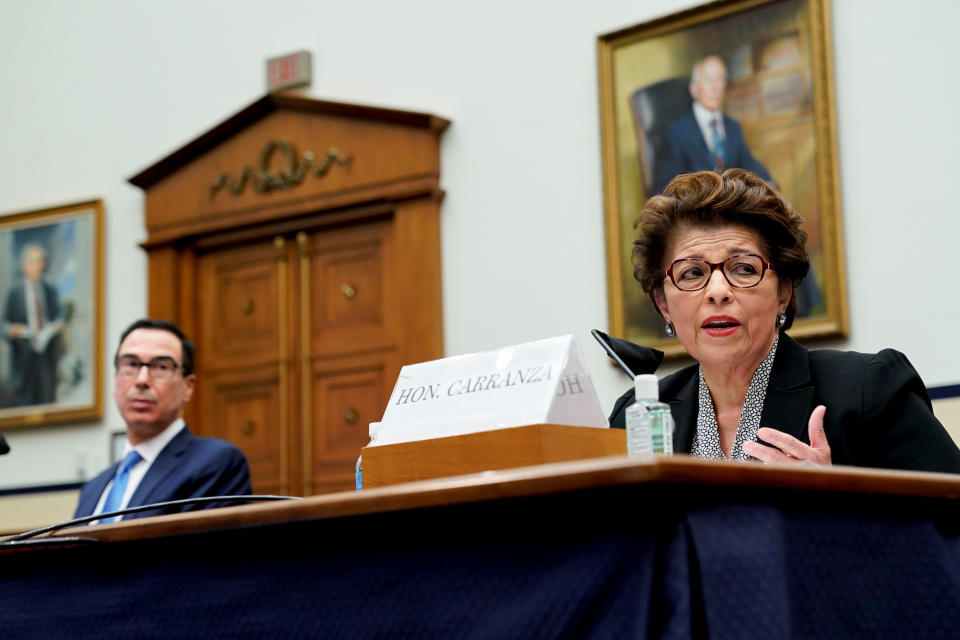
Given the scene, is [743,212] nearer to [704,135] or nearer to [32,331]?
[704,135]

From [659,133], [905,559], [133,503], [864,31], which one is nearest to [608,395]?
[659,133]

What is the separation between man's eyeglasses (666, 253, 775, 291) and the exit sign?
441 centimetres

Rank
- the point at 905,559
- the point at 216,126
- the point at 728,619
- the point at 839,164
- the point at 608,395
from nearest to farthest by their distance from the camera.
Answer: the point at 728,619 < the point at 905,559 < the point at 839,164 < the point at 608,395 < the point at 216,126

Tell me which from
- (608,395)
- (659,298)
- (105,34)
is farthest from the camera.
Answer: (105,34)

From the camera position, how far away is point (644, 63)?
5727 mm

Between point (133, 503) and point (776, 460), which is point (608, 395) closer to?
point (133, 503)

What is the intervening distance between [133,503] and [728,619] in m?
3.10

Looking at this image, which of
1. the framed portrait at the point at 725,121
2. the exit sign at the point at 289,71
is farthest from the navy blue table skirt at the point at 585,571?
the exit sign at the point at 289,71

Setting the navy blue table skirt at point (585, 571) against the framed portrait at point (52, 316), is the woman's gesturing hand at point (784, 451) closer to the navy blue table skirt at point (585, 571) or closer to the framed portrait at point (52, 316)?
the navy blue table skirt at point (585, 571)

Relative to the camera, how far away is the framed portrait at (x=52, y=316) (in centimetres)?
721

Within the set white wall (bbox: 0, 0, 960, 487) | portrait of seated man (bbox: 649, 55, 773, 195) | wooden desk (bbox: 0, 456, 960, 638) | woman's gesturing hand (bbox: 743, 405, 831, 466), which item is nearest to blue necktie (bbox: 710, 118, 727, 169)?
portrait of seated man (bbox: 649, 55, 773, 195)

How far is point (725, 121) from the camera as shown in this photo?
548 centimetres

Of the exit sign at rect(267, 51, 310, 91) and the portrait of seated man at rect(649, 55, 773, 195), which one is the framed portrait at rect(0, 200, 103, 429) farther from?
the portrait of seated man at rect(649, 55, 773, 195)

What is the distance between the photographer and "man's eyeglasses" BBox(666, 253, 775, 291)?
274 centimetres
